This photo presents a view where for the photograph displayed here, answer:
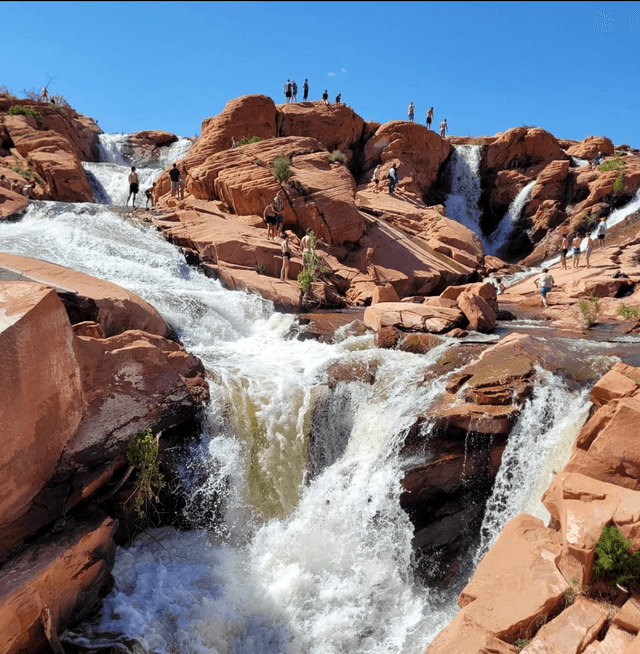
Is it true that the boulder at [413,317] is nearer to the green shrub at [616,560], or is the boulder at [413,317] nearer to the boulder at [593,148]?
the green shrub at [616,560]

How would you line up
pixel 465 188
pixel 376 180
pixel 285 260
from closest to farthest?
pixel 285 260 → pixel 376 180 → pixel 465 188

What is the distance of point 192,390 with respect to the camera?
851cm

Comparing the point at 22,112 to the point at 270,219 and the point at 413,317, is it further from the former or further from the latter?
the point at 413,317

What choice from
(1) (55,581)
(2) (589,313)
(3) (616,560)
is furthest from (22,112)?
(3) (616,560)

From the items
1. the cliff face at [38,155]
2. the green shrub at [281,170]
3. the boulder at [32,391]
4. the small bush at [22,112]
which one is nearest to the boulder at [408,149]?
the green shrub at [281,170]

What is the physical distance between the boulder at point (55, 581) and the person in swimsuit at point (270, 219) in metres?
11.7

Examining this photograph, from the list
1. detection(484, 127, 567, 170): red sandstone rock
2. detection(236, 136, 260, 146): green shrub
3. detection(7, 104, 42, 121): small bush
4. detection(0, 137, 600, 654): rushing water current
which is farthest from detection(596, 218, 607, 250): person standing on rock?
detection(7, 104, 42, 121): small bush

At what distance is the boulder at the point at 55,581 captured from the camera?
17.3 feet

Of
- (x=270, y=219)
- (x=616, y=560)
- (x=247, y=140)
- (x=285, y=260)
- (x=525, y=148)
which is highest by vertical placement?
(x=525, y=148)

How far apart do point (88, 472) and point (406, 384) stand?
503 centimetres

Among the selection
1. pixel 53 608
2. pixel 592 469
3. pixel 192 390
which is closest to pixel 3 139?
pixel 192 390

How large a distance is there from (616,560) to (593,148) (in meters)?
28.2

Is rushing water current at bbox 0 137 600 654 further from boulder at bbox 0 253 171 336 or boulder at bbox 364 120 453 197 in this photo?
boulder at bbox 364 120 453 197

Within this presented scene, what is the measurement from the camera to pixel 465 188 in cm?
2938
